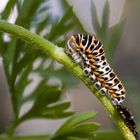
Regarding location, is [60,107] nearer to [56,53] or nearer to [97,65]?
[97,65]

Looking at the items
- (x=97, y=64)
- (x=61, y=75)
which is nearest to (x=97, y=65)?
(x=97, y=64)

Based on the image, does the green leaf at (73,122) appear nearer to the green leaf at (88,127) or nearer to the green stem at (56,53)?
the green leaf at (88,127)

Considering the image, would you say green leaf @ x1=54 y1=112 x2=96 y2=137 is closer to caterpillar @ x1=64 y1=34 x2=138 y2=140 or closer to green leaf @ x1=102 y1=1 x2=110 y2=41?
caterpillar @ x1=64 y1=34 x2=138 y2=140

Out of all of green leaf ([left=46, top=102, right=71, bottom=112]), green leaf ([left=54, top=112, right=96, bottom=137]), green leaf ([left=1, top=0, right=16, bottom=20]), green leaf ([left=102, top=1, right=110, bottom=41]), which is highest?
green leaf ([left=1, top=0, right=16, bottom=20])

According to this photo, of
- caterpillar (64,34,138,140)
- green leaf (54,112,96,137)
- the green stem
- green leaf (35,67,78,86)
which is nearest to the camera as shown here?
the green stem

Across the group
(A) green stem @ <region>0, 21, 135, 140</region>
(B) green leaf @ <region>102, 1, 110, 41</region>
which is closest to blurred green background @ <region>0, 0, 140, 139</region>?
(B) green leaf @ <region>102, 1, 110, 41</region>

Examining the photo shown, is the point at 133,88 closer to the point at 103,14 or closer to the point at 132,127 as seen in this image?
the point at 103,14
